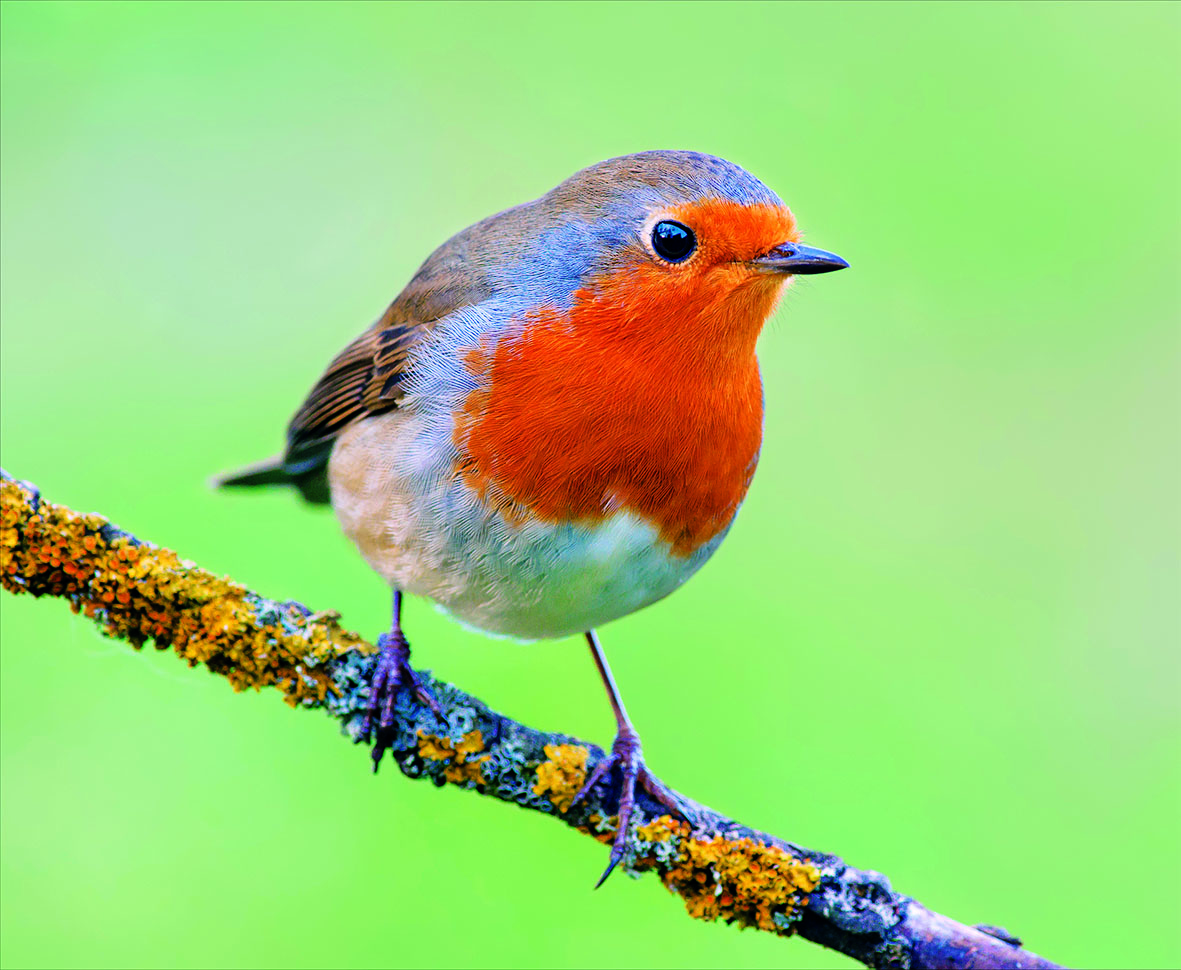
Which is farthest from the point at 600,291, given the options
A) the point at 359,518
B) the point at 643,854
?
the point at 643,854

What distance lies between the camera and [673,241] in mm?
3764

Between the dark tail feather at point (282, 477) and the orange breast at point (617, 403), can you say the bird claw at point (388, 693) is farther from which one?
the dark tail feather at point (282, 477)

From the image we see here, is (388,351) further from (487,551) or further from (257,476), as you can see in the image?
(257,476)

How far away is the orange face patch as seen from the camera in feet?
12.2

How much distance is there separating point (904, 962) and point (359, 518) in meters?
2.06

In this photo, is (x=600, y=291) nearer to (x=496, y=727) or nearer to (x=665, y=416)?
(x=665, y=416)

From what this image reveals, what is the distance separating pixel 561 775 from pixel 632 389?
1092mm

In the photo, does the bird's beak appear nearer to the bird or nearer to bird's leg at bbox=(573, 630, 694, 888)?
the bird

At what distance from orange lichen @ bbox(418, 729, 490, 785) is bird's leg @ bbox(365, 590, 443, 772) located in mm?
86

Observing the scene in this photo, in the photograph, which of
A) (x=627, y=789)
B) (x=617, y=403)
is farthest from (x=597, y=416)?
(x=627, y=789)

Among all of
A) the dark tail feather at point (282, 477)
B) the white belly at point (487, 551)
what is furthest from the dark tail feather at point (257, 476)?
the white belly at point (487, 551)

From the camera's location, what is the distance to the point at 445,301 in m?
4.30

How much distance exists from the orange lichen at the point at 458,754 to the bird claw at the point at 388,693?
76 millimetres

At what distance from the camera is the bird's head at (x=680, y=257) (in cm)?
371
